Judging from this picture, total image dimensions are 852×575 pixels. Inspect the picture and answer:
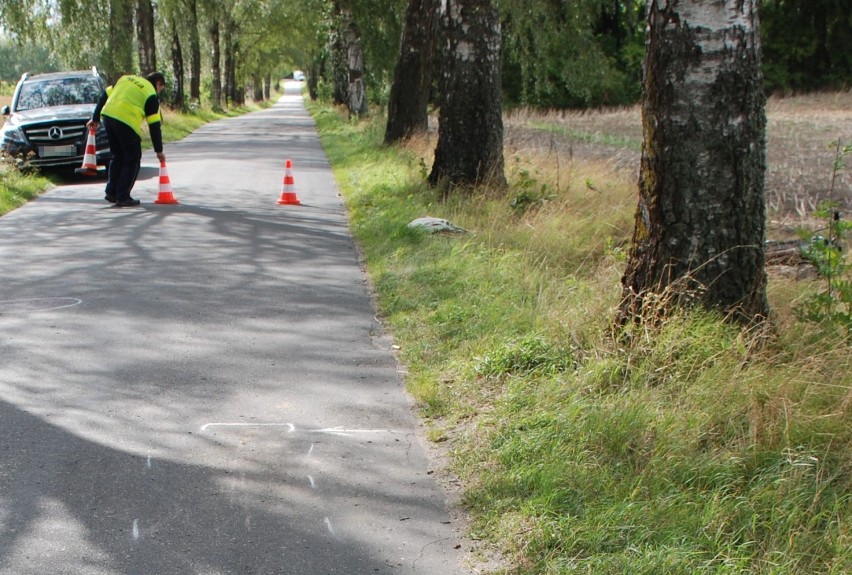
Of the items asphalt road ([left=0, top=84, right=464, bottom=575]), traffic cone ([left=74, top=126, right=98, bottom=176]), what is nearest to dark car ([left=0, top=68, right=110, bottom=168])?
traffic cone ([left=74, top=126, right=98, bottom=176])

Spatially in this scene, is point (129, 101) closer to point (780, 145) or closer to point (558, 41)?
point (558, 41)

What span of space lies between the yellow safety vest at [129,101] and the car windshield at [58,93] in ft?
19.6

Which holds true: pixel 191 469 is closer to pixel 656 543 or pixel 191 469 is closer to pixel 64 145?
pixel 656 543

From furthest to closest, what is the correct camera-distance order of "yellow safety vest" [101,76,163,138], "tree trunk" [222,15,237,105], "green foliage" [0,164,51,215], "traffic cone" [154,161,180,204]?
1. "tree trunk" [222,15,237,105]
2. "traffic cone" [154,161,180,204]
3. "green foliage" [0,164,51,215]
4. "yellow safety vest" [101,76,163,138]

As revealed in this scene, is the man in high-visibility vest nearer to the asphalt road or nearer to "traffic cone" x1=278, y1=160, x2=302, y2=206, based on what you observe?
"traffic cone" x1=278, y1=160, x2=302, y2=206

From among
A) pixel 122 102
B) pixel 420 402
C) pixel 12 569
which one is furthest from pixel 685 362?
pixel 122 102

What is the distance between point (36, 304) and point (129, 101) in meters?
6.12

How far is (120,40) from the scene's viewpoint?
29781mm

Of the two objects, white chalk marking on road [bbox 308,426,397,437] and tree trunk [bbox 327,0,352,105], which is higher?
tree trunk [bbox 327,0,352,105]

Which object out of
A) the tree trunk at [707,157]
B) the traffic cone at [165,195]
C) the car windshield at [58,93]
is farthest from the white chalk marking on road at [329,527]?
the car windshield at [58,93]

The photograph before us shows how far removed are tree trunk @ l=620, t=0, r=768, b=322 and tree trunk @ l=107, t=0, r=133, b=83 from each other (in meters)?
24.6

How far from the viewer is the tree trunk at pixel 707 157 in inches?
228

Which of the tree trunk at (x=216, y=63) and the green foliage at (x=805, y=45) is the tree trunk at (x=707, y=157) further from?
the green foliage at (x=805, y=45)

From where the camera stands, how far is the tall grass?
3.94 m
